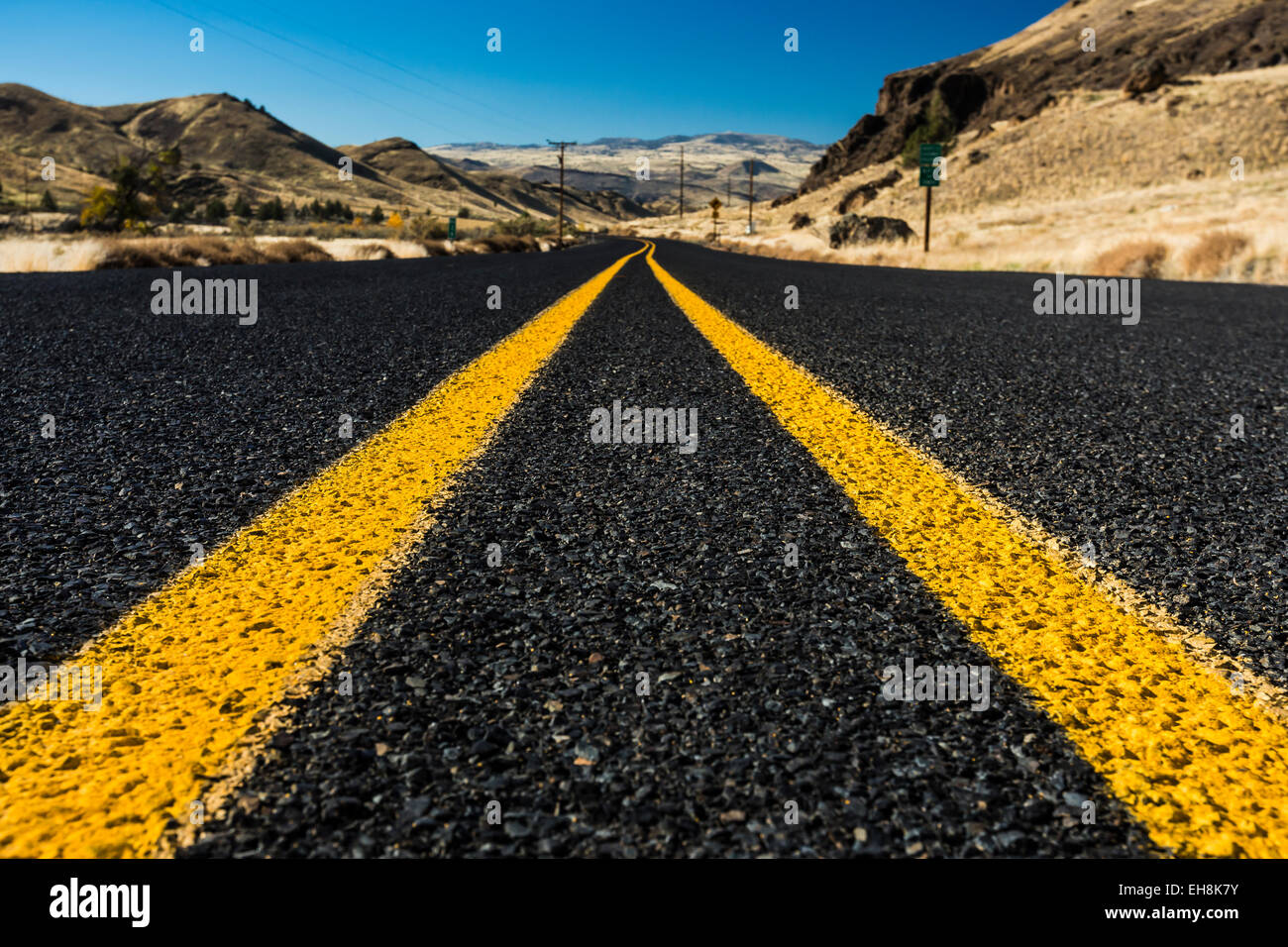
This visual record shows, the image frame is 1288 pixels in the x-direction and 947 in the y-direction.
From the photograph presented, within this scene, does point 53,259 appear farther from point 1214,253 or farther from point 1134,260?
point 1214,253

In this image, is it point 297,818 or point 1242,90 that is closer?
point 297,818

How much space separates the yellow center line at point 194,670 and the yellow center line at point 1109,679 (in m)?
1.03

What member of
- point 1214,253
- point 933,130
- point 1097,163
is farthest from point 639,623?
point 933,130

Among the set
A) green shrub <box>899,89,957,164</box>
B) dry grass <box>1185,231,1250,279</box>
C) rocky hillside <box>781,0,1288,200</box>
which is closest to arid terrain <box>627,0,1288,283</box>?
dry grass <box>1185,231,1250,279</box>

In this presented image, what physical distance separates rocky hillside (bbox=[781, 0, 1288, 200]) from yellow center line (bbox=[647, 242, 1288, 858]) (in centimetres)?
7405

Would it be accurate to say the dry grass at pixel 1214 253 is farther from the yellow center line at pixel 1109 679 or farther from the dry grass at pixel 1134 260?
the yellow center line at pixel 1109 679

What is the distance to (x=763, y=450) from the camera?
2.37 m

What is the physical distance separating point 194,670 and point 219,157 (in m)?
149

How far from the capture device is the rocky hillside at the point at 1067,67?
61844 mm

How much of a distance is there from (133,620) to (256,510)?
1.78 ft

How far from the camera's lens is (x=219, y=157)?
124 m
